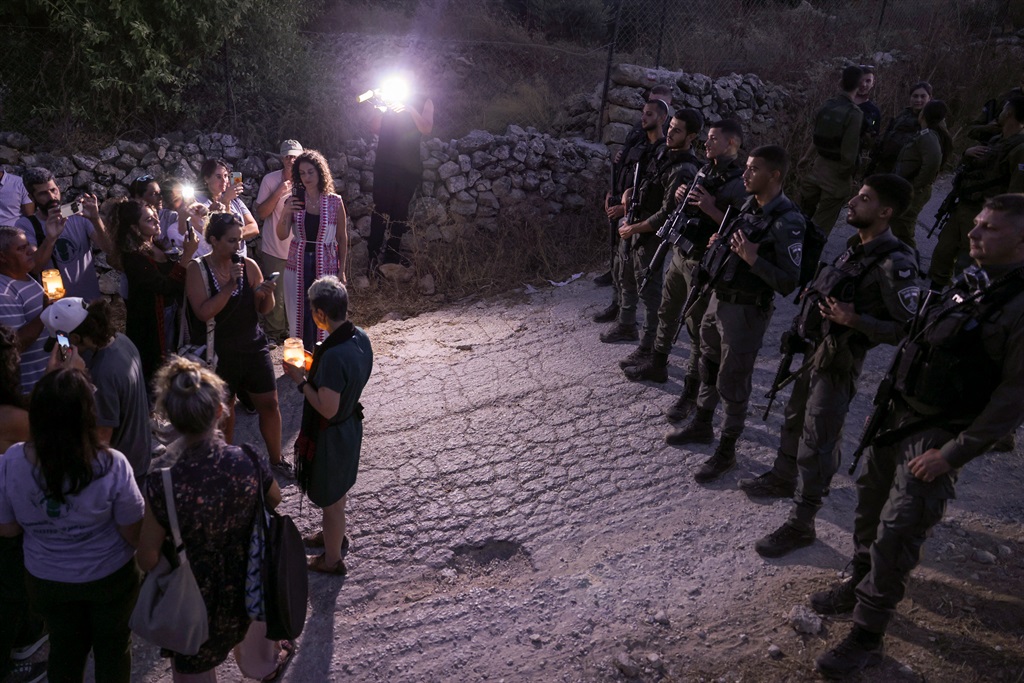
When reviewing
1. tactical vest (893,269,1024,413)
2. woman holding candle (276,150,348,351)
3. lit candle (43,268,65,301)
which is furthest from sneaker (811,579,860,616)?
lit candle (43,268,65,301)

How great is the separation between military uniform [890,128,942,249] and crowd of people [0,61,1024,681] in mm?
873

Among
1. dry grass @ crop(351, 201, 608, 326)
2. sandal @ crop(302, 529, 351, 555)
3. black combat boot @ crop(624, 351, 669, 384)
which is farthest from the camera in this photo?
dry grass @ crop(351, 201, 608, 326)

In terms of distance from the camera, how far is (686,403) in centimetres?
546

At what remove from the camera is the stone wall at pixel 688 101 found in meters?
9.83

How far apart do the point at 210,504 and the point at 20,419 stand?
1182mm

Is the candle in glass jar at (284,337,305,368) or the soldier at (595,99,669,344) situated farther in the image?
the soldier at (595,99,669,344)

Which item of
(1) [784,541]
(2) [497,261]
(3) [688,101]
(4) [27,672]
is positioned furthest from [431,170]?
(4) [27,672]

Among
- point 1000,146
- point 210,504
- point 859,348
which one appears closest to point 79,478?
point 210,504

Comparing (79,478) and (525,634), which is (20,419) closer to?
(79,478)

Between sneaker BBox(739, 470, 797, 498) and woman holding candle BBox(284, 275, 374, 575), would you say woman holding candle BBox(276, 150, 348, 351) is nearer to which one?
woman holding candle BBox(284, 275, 374, 575)

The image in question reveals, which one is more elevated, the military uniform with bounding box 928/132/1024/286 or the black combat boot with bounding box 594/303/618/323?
the military uniform with bounding box 928/132/1024/286

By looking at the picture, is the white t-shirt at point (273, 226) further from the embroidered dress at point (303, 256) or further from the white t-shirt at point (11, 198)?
the white t-shirt at point (11, 198)

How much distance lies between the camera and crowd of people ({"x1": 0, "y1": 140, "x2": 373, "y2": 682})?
2.66 m

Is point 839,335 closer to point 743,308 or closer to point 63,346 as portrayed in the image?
A: point 743,308
